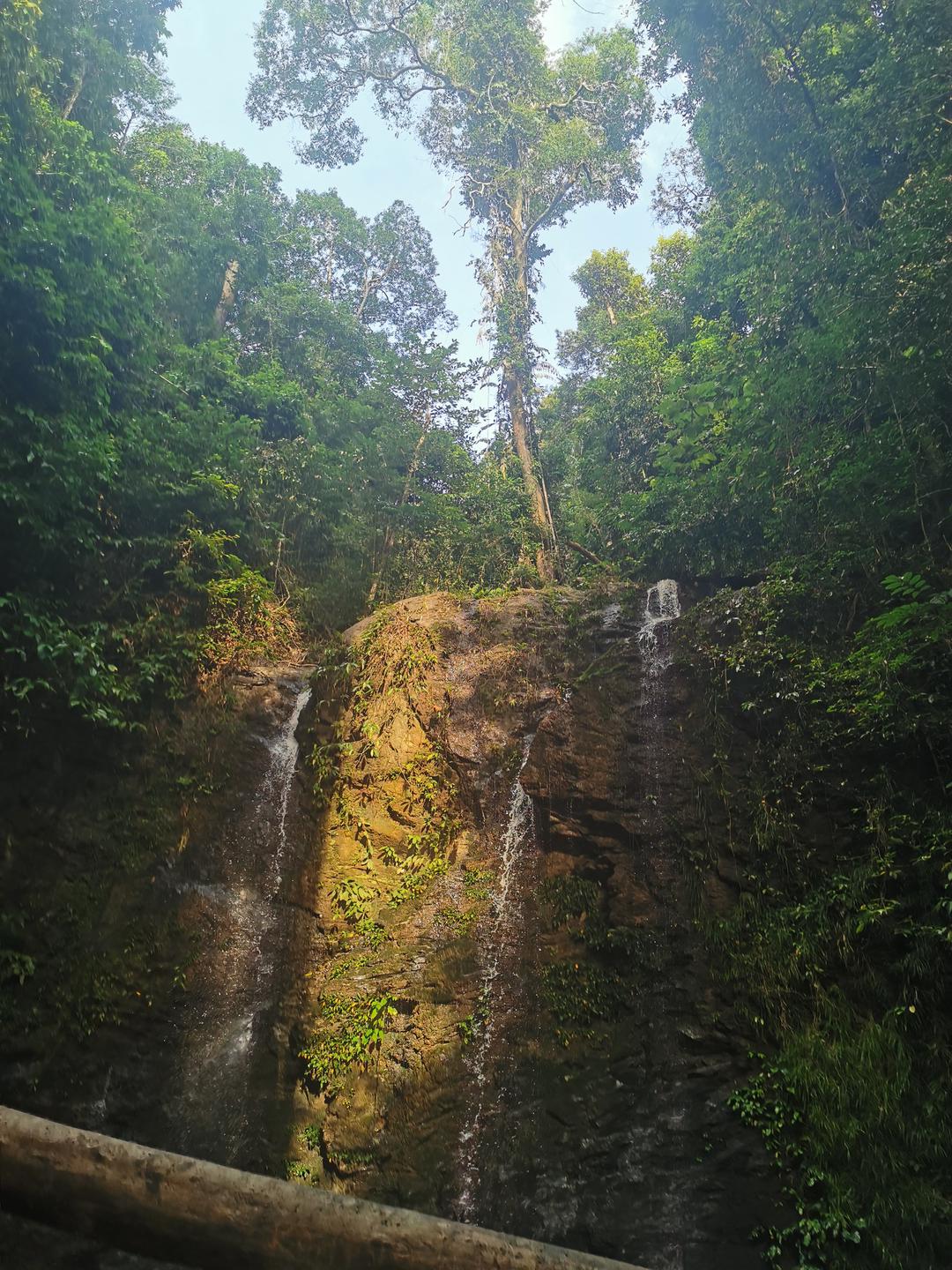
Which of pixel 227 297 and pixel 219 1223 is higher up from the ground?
pixel 227 297

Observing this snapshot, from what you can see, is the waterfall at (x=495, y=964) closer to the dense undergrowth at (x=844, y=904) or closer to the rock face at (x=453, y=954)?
the rock face at (x=453, y=954)

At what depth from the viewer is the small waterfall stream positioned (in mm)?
6531

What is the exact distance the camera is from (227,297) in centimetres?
1658

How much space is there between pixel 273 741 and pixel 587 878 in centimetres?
401

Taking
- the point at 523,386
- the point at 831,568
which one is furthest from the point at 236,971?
the point at 523,386

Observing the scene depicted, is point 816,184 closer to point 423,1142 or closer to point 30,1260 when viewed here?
point 423,1142

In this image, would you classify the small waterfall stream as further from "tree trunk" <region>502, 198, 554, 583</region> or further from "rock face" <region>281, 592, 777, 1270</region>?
"tree trunk" <region>502, 198, 554, 583</region>

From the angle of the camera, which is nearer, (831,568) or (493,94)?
(831,568)

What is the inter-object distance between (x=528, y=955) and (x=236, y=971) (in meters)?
2.90

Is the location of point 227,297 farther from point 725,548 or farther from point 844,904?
point 844,904

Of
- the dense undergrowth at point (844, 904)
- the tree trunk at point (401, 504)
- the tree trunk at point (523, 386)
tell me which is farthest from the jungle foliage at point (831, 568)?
the tree trunk at point (401, 504)

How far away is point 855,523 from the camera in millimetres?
8422

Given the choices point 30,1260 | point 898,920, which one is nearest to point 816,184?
point 898,920

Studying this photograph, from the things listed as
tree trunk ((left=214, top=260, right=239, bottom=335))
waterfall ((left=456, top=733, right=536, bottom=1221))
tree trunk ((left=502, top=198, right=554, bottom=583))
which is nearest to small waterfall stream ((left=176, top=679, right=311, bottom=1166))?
waterfall ((left=456, top=733, right=536, bottom=1221))
